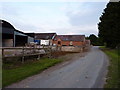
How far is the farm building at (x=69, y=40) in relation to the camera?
74562mm

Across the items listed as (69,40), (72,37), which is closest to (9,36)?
(69,40)

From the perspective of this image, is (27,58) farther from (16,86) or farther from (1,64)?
(16,86)

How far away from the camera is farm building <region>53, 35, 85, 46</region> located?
245 ft

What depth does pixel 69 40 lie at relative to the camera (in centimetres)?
7650

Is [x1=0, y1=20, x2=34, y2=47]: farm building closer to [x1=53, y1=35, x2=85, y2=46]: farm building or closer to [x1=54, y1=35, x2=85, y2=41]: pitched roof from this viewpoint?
[x1=53, y1=35, x2=85, y2=46]: farm building

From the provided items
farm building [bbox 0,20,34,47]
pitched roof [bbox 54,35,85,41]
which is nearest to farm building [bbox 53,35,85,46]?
pitched roof [bbox 54,35,85,41]

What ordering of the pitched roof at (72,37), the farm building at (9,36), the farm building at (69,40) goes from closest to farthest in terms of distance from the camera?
the farm building at (9,36) → the farm building at (69,40) → the pitched roof at (72,37)

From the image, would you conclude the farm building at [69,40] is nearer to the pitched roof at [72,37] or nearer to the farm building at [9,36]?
the pitched roof at [72,37]

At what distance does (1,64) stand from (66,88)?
5.97m

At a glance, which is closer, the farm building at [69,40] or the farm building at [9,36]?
the farm building at [9,36]

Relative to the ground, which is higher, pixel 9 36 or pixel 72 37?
pixel 72 37

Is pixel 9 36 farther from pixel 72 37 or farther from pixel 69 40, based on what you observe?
pixel 72 37

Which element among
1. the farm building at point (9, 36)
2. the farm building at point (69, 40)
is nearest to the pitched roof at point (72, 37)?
the farm building at point (69, 40)

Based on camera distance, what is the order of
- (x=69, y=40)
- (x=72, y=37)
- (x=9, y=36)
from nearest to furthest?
(x=9, y=36) < (x=69, y=40) < (x=72, y=37)
